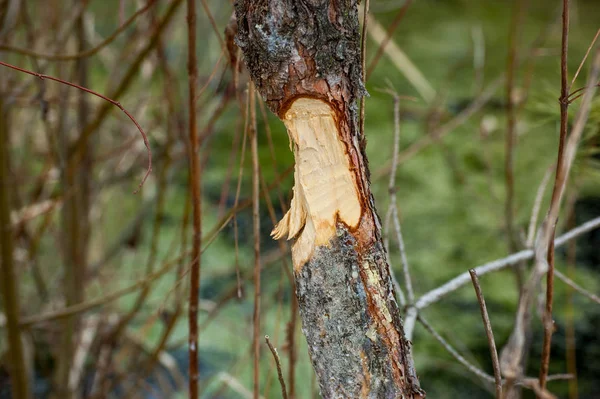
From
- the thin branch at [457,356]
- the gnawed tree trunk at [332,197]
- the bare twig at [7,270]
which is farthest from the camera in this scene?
the bare twig at [7,270]

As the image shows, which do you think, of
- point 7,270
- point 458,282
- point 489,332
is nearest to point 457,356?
point 458,282

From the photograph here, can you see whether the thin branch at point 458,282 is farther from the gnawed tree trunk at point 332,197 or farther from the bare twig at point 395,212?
the gnawed tree trunk at point 332,197

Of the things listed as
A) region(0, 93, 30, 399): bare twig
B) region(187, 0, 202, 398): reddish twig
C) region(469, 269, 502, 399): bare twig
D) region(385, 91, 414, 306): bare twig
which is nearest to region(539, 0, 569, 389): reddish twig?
region(469, 269, 502, 399): bare twig

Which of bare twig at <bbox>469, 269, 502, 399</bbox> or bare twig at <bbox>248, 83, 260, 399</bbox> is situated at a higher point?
bare twig at <bbox>248, 83, 260, 399</bbox>

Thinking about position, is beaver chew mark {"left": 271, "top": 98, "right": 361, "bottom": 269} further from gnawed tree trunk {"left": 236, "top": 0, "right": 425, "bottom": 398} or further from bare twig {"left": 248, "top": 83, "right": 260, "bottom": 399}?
bare twig {"left": 248, "top": 83, "right": 260, "bottom": 399}

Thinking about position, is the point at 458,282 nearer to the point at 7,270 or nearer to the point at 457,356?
the point at 457,356

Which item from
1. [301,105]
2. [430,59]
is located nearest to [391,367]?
[301,105]

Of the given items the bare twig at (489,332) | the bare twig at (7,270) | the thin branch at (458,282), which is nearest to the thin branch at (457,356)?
the thin branch at (458,282)
